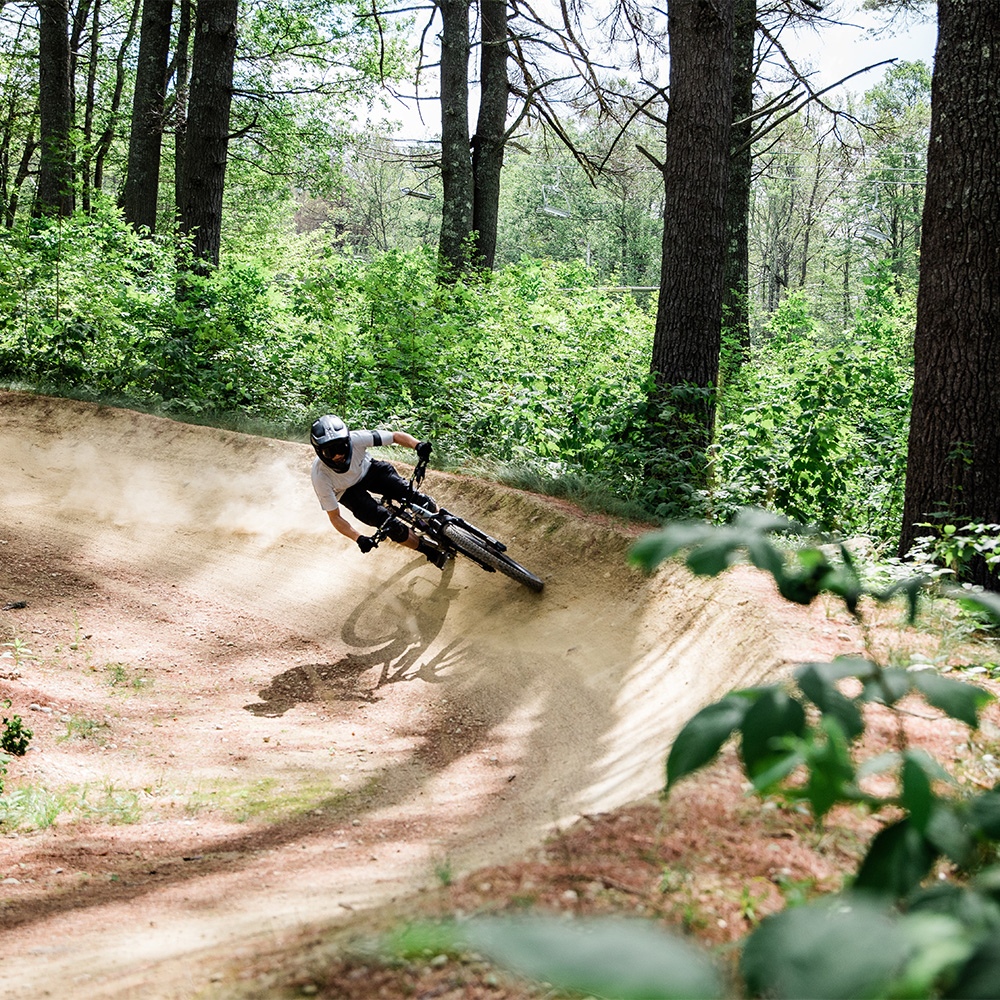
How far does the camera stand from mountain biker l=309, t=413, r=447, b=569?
8.49m

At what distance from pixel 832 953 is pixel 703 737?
1.97ft

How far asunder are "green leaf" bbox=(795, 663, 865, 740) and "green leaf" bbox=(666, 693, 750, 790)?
114 mm

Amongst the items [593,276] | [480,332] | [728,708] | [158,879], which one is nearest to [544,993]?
[728,708]

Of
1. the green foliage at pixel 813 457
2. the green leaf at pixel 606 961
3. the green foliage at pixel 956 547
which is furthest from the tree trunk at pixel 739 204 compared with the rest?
the green leaf at pixel 606 961

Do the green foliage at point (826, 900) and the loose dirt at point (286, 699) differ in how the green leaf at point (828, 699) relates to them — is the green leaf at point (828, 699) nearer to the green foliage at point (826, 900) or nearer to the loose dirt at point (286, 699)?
the green foliage at point (826, 900)

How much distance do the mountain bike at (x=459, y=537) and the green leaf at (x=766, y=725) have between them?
23.5 ft

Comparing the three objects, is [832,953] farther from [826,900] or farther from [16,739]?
[16,739]

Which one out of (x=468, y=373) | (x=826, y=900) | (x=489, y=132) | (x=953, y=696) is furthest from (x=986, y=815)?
(x=489, y=132)

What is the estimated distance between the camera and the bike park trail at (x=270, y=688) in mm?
4355

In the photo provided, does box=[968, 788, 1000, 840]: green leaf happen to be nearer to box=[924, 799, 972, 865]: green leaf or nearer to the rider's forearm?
box=[924, 799, 972, 865]: green leaf

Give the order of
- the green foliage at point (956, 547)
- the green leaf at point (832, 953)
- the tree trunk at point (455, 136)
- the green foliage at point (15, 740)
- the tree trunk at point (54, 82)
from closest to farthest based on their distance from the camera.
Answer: the green leaf at point (832, 953), the green foliage at point (956, 547), the green foliage at point (15, 740), the tree trunk at point (455, 136), the tree trunk at point (54, 82)

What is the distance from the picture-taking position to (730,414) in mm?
11992

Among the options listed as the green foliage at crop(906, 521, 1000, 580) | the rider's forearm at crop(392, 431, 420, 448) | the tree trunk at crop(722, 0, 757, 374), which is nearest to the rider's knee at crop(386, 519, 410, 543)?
the rider's forearm at crop(392, 431, 420, 448)

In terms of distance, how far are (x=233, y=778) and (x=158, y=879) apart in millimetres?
1714
